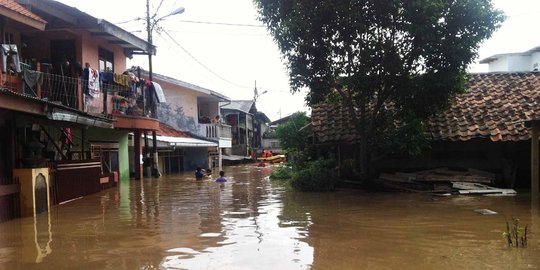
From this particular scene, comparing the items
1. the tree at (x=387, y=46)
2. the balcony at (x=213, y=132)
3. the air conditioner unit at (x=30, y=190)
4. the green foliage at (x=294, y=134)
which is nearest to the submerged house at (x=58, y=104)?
the air conditioner unit at (x=30, y=190)

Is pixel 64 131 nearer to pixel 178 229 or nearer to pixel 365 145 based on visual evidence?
pixel 178 229

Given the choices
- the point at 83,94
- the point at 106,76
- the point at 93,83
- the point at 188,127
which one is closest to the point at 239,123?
the point at 188,127

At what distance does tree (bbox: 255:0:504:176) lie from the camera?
545 inches

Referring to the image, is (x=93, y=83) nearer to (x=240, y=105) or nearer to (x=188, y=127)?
(x=188, y=127)

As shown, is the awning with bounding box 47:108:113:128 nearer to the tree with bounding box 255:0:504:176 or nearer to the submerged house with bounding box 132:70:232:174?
the tree with bounding box 255:0:504:176

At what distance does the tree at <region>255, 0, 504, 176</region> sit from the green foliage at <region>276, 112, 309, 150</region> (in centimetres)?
1009

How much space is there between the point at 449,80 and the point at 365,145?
328cm

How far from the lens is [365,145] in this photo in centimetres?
1584

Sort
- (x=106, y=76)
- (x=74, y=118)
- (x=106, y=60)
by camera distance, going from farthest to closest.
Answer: (x=106, y=60)
(x=106, y=76)
(x=74, y=118)

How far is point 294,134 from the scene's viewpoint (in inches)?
1157

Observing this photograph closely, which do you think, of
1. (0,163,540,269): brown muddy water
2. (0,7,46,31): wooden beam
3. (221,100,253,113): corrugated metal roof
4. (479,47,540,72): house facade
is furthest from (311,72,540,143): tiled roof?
(221,100,253,113): corrugated metal roof

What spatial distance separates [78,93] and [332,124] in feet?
29.5

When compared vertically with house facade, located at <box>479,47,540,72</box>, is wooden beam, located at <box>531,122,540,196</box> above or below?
below

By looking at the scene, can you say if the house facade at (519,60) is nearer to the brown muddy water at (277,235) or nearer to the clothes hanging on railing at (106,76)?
the brown muddy water at (277,235)
